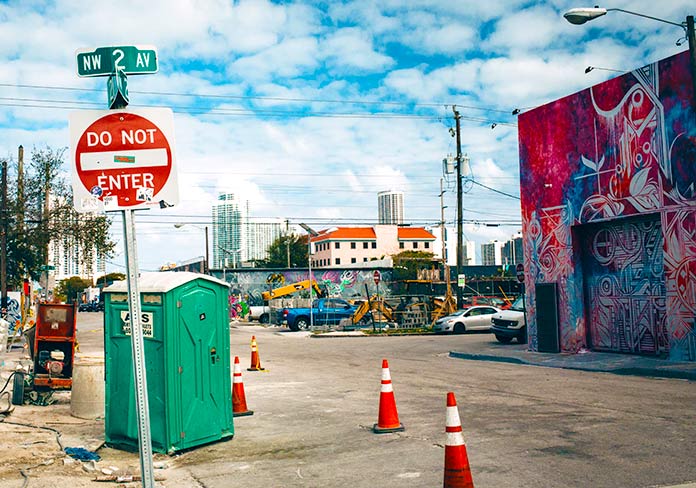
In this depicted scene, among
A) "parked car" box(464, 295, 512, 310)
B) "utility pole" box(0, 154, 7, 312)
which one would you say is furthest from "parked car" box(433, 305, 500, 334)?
"utility pole" box(0, 154, 7, 312)

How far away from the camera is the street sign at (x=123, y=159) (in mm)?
4754

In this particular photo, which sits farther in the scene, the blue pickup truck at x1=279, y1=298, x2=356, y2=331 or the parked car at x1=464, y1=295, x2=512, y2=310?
the parked car at x1=464, y1=295, x2=512, y2=310

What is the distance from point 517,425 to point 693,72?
9.90 meters

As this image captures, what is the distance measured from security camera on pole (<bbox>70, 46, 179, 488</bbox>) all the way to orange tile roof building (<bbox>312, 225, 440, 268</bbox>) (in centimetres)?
13219

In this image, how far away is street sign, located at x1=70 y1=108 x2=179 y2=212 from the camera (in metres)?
4.75

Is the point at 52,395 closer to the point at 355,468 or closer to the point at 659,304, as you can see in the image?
the point at 355,468

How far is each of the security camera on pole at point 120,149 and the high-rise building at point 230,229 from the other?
87518 millimetres

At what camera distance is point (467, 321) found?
3238 cm

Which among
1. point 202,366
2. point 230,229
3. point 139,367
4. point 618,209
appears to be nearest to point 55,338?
point 202,366

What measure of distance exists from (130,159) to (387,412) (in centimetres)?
512

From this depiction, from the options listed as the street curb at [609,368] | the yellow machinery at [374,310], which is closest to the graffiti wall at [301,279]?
the yellow machinery at [374,310]

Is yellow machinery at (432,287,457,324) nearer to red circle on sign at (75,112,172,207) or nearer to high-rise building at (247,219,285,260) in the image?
red circle on sign at (75,112,172,207)

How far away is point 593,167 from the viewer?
1895cm

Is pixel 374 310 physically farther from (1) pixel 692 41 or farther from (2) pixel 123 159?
(2) pixel 123 159
